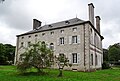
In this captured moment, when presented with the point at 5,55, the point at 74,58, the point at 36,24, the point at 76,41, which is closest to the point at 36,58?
the point at 74,58

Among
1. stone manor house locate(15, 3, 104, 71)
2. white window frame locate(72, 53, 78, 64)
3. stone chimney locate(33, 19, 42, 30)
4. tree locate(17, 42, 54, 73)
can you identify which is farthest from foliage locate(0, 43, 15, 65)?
tree locate(17, 42, 54, 73)

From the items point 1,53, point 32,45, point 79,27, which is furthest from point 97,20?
point 1,53

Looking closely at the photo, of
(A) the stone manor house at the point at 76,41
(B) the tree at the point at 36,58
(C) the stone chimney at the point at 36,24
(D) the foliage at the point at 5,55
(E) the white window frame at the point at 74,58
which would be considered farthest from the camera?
(D) the foliage at the point at 5,55

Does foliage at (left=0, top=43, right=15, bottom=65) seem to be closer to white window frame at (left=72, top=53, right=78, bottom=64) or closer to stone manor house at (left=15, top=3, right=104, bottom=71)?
stone manor house at (left=15, top=3, right=104, bottom=71)

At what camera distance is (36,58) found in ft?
46.4

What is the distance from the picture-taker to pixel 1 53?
3403 cm

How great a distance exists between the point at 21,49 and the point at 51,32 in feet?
25.0

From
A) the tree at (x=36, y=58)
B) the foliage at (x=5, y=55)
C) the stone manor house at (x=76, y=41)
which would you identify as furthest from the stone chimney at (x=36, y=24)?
the tree at (x=36, y=58)

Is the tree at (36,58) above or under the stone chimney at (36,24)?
under

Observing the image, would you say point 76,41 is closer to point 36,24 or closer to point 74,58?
point 74,58

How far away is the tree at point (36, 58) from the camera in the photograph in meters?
14.1

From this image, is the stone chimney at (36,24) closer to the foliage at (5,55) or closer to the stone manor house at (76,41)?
the stone manor house at (76,41)

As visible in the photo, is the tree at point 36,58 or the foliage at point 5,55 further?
the foliage at point 5,55

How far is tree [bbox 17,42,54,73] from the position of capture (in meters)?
14.1
